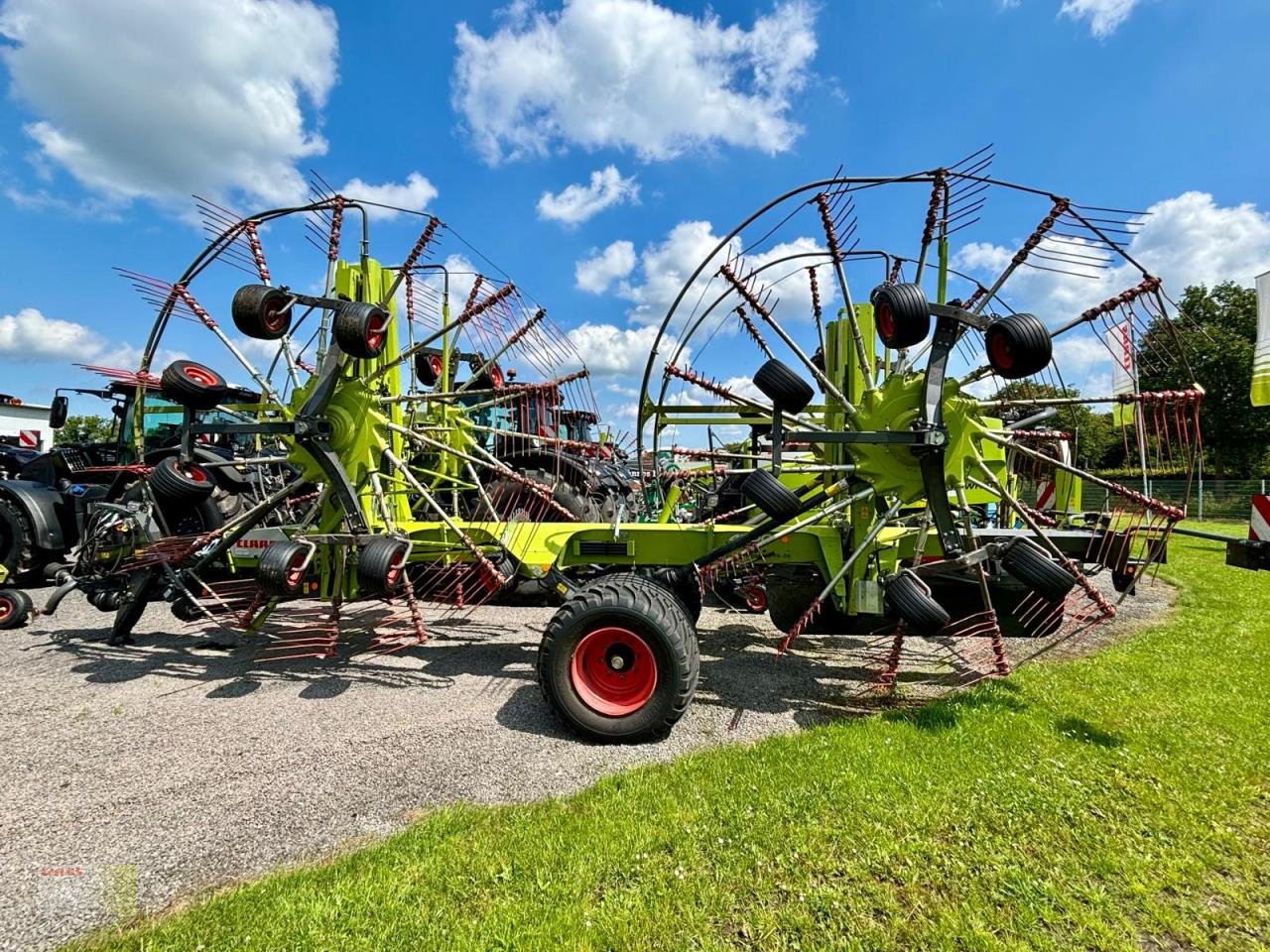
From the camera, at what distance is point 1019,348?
353cm

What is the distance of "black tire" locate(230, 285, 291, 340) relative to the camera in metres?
4.72

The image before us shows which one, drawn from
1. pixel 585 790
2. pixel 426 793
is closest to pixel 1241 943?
pixel 585 790

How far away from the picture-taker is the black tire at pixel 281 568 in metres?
4.60

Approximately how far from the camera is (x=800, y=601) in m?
5.55

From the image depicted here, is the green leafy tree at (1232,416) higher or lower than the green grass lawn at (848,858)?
higher

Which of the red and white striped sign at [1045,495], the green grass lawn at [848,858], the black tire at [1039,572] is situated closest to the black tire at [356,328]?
the green grass lawn at [848,858]

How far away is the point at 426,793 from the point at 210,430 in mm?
3316

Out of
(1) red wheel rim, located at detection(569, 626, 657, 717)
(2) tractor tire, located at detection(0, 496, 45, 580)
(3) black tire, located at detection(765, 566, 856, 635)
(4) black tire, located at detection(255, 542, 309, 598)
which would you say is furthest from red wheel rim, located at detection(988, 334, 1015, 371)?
(2) tractor tire, located at detection(0, 496, 45, 580)

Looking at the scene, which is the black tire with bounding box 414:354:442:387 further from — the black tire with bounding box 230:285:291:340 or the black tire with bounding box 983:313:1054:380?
the black tire with bounding box 983:313:1054:380

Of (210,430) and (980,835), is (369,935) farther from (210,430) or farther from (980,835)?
(210,430)

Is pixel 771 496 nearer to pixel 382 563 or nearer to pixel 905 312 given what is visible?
pixel 905 312

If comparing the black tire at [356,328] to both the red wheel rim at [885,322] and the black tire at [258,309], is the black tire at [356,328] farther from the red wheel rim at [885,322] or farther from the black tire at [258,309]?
the red wheel rim at [885,322]

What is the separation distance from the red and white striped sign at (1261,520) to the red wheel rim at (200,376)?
729 centimetres

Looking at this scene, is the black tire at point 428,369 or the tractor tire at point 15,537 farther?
the tractor tire at point 15,537
